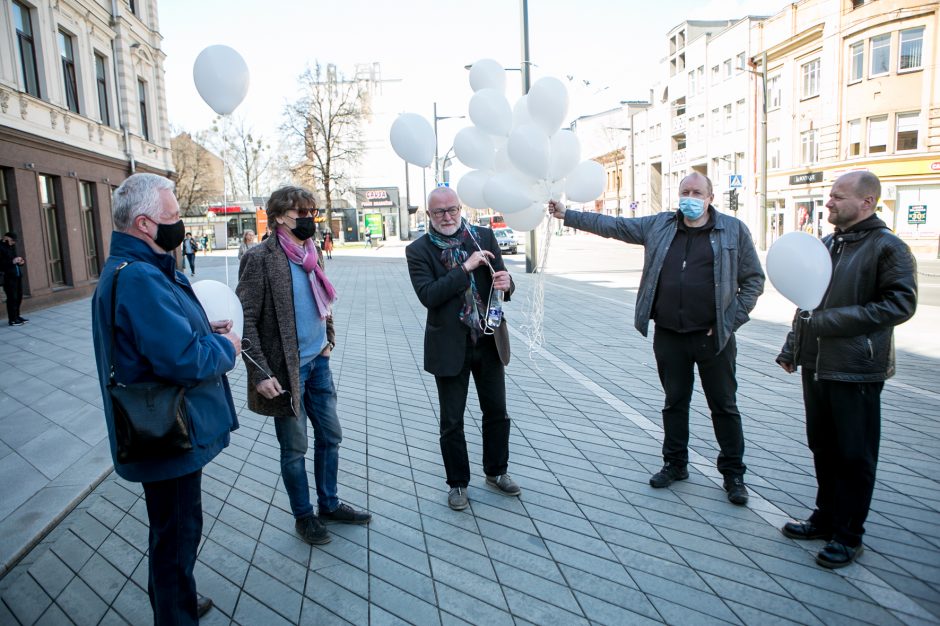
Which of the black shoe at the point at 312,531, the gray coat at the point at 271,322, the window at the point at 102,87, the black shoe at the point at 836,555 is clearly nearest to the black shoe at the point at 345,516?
the black shoe at the point at 312,531

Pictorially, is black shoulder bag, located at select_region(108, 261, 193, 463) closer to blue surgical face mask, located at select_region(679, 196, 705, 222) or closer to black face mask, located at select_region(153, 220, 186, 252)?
black face mask, located at select_region(153, 220, 186, 252)

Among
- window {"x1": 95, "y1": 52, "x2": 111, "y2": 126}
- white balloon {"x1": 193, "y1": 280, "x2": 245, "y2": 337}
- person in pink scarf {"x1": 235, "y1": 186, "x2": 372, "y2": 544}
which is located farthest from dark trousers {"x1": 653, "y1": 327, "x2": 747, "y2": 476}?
window {"x1": 95, "y1": 52, "x2": 111, "y2": 126}

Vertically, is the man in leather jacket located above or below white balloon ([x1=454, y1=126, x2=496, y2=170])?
below

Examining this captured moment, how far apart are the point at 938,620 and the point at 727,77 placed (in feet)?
150

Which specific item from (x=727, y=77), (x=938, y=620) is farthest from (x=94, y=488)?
(x=727, y=77)

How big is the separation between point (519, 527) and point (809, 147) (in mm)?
37271

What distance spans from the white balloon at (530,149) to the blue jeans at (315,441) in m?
1.66

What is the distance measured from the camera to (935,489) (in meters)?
3.85

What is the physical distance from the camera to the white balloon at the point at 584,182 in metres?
3.99

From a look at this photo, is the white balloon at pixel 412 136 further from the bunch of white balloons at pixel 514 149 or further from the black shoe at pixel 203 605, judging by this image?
the black shoe at pixel 203 605

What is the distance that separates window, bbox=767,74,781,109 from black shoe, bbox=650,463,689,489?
3905 cm

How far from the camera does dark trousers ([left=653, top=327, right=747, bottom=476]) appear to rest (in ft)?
12.6

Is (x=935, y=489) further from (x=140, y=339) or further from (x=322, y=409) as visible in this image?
(x=140, y=339)

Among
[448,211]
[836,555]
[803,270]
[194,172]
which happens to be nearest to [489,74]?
[448,211]
